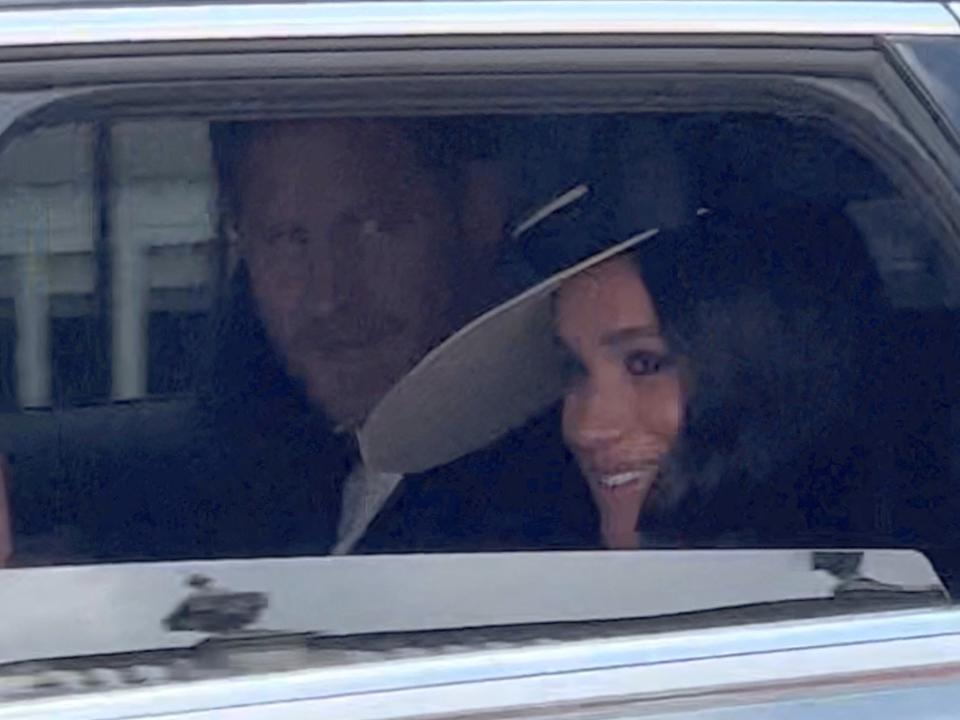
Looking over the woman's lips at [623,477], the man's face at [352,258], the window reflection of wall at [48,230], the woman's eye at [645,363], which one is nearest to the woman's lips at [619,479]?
the woman's lips at [623,477]

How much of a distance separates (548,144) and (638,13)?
0.14 m

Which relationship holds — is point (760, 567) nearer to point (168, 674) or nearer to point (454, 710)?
point (454, 710)

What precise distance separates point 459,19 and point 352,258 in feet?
0.79

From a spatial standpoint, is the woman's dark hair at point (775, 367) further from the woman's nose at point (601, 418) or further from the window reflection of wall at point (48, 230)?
the window reflection of wall at point (48, 230)

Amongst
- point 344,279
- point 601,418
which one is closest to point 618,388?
point 601,418

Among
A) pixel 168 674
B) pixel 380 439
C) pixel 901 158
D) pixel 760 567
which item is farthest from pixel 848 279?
pixel 168 674

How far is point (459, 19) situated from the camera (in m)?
2.37

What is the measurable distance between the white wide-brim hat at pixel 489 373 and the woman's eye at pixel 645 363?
0.08 meters

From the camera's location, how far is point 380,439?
2.42 meters

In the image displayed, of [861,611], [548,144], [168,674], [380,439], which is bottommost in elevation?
[861,611]

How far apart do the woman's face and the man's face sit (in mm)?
141

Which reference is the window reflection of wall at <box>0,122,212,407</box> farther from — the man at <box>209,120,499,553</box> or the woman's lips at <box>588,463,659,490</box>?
the woman's lips at <box>588,463,659,490</box>

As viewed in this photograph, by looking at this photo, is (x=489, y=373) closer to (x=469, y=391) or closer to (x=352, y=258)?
(x=469, y=391)

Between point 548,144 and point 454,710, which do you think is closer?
point 454,710
